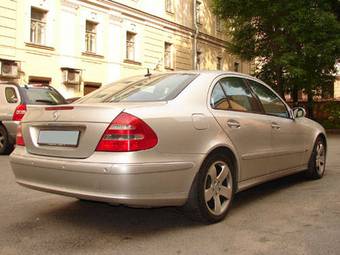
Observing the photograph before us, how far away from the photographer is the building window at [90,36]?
70.8 ft

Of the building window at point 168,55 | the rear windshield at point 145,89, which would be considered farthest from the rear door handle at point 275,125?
the building window at point 168,55

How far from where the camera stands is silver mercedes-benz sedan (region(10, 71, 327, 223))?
12.5ft

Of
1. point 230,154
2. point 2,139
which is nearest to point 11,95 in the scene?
point 2,139

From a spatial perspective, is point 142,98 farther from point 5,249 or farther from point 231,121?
point 5,249

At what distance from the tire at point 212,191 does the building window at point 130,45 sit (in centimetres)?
2003

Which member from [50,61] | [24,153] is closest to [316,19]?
[50,61]

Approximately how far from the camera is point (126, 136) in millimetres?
3799

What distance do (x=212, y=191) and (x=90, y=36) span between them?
18443 millimetres

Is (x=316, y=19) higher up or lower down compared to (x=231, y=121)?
higher up

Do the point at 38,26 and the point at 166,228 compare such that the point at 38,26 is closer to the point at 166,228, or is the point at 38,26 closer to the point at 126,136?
the point at 166,228

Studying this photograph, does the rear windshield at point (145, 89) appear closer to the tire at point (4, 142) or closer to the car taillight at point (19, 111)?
the car taillight at point (19, 111)

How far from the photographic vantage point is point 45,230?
13.8 feet

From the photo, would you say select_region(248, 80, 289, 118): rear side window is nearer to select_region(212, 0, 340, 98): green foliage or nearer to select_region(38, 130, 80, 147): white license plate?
select_region(38, 130, 80, 147): white license plate

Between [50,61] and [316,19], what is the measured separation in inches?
438
